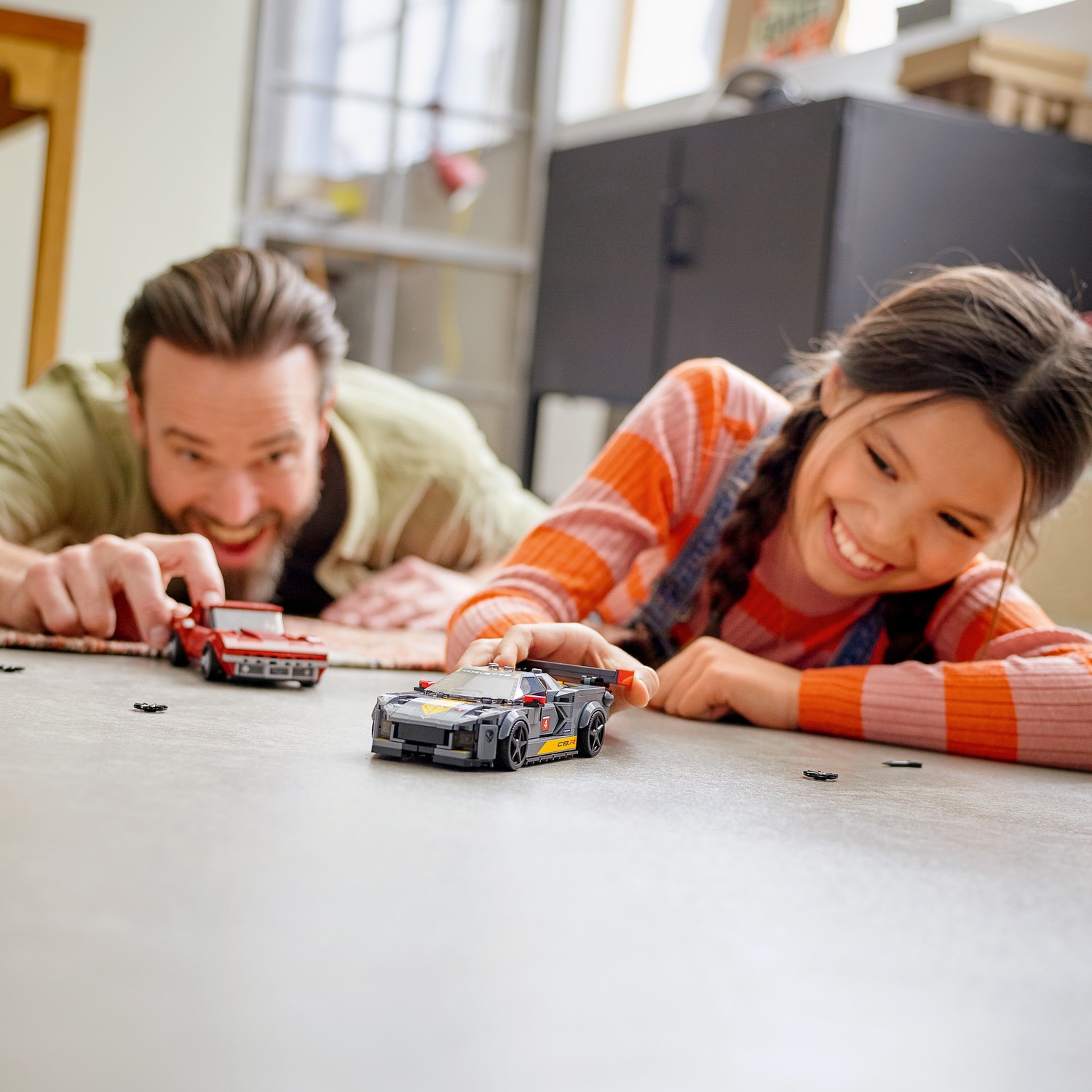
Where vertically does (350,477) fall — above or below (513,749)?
above

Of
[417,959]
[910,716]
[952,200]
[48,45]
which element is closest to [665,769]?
[910,716]

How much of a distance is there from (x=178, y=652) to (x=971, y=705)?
738mm

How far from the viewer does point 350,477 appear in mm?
1886

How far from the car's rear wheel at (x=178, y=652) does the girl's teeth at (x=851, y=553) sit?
63 centimetres

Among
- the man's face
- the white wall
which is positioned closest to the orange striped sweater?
the man's face

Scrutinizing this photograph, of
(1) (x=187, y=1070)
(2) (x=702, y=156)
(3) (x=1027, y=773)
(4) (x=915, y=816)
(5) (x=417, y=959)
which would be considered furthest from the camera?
(2) (x=702, y=156)

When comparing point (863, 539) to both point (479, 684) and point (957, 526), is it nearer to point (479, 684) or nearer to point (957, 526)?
point (957, 526)

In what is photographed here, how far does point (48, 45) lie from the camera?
2549 millimetres

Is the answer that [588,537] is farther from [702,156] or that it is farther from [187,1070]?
[702,156]

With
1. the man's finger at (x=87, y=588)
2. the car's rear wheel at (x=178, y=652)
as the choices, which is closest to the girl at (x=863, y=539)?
the car's rear wheel at (x=178, y=652)

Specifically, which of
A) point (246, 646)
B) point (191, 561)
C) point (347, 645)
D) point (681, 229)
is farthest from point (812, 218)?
point (246, 646)

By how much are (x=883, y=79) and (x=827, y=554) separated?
1857mm

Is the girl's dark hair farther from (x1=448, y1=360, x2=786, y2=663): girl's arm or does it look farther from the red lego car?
the red lego car

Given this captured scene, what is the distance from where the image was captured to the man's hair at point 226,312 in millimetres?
1640
